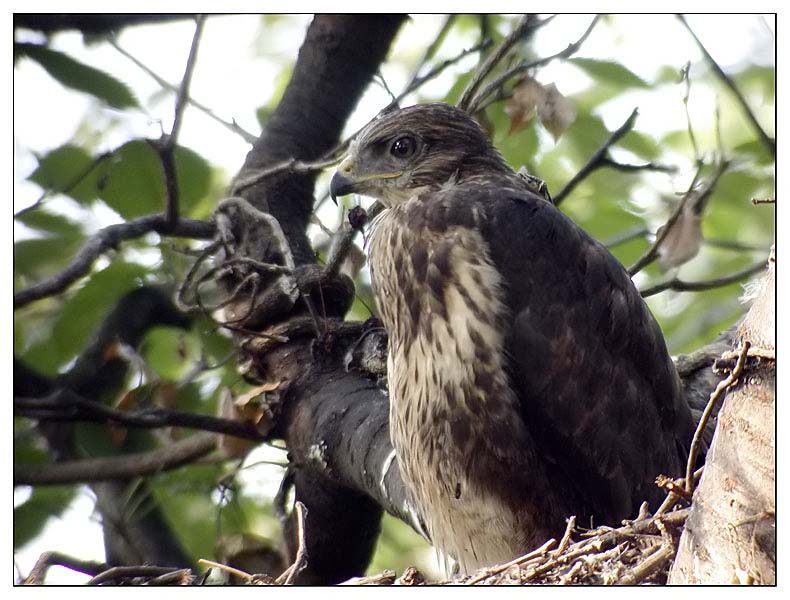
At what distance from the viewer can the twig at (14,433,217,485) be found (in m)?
3.26

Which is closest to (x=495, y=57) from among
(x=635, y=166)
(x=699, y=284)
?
(x=635, y=166)

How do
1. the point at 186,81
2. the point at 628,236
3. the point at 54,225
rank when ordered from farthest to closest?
the point at 628,236
the point at 54,225
the point at 186,81

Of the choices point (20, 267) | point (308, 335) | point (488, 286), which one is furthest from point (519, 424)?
point (20, 267)

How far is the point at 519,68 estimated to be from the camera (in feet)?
11.4

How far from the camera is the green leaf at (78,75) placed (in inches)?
122

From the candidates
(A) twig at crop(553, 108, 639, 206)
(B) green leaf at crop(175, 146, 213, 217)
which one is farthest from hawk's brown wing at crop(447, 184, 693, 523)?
(B) green leaf at crop(175, 146, 213, 217)

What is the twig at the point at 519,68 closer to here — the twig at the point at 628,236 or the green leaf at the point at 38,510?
the twig at the point at 628,236

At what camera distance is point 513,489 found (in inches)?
111

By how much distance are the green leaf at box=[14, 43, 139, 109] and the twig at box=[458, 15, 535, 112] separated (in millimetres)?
1129

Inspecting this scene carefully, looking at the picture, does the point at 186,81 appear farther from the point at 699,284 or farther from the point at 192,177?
the point at 699,284

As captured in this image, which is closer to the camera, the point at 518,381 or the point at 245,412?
the point at 518,381

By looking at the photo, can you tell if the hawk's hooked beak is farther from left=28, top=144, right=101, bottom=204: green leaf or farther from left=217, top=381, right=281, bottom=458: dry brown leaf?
left=28, top=144, right=101, bottom=204: green leaf

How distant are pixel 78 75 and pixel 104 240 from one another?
513 millimetres

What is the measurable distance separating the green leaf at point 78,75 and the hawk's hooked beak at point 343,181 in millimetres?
669
